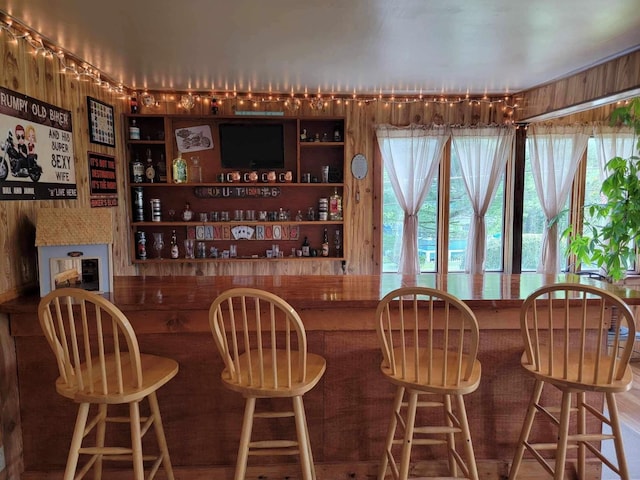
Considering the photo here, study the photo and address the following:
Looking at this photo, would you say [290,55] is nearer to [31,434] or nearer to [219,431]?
[219,431]

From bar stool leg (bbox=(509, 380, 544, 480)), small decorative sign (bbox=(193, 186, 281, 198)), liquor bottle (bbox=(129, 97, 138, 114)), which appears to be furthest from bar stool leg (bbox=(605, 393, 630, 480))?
liquor bottle (bbox=(129, 97, 138, 114))

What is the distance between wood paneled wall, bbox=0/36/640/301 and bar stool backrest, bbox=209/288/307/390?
3.58ft

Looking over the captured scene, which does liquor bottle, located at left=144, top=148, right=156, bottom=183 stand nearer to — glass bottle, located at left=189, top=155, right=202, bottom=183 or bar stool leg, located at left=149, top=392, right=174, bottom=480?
glass bottle, located at left=189, top=155, right=202, bottom=183

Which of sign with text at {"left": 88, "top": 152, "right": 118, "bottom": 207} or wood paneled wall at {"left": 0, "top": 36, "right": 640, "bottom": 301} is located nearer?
wood paneled wall at {"left": 0, "top": 36, "right": 640, "bottom": 301}

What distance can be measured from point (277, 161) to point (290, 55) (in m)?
Result: 1.31

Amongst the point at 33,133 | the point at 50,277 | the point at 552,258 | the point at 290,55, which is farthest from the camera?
the point at 552,258

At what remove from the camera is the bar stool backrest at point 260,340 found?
5.23 ft

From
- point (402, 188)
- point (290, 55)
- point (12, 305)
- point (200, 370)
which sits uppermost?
point (290, 55)

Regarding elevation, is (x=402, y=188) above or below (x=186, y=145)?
below

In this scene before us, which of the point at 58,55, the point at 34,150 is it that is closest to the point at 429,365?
the point at 34,150

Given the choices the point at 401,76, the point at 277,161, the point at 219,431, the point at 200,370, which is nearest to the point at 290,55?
the point at 401,76

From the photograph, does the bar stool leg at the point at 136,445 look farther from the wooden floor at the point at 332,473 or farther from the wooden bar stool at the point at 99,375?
the wooden floor at the point at 332,473

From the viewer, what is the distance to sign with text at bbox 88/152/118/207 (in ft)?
10.2

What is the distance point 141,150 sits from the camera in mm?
4035
